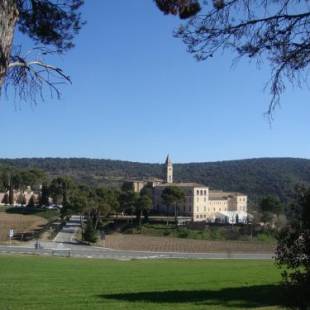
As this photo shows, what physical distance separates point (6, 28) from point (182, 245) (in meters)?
68.3

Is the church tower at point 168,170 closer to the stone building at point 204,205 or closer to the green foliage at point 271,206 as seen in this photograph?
the stone building at point 204,205

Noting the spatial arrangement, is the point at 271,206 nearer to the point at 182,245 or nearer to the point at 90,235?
the point at 182,245

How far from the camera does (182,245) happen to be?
7325cm

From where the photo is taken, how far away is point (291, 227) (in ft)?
29.8

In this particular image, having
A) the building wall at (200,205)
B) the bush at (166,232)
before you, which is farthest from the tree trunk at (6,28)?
the building wall at (200,205)

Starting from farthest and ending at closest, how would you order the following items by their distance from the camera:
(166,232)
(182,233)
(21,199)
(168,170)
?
(168,170) < (21,199) < (166,232) < (182,233)

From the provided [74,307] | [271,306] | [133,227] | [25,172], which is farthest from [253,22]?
[25,172]

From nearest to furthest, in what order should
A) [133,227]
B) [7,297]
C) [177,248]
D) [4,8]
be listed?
[4,8] → [7,297] → [177,248] → [133,227]

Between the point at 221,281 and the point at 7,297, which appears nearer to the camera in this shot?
the point at 7,297

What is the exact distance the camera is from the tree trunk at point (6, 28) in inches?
239

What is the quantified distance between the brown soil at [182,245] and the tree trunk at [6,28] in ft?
199

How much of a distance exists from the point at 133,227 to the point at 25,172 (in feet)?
136

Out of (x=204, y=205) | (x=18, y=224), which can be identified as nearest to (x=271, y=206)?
(x=18, y=224)

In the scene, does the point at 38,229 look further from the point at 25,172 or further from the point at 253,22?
the point at 253,22
